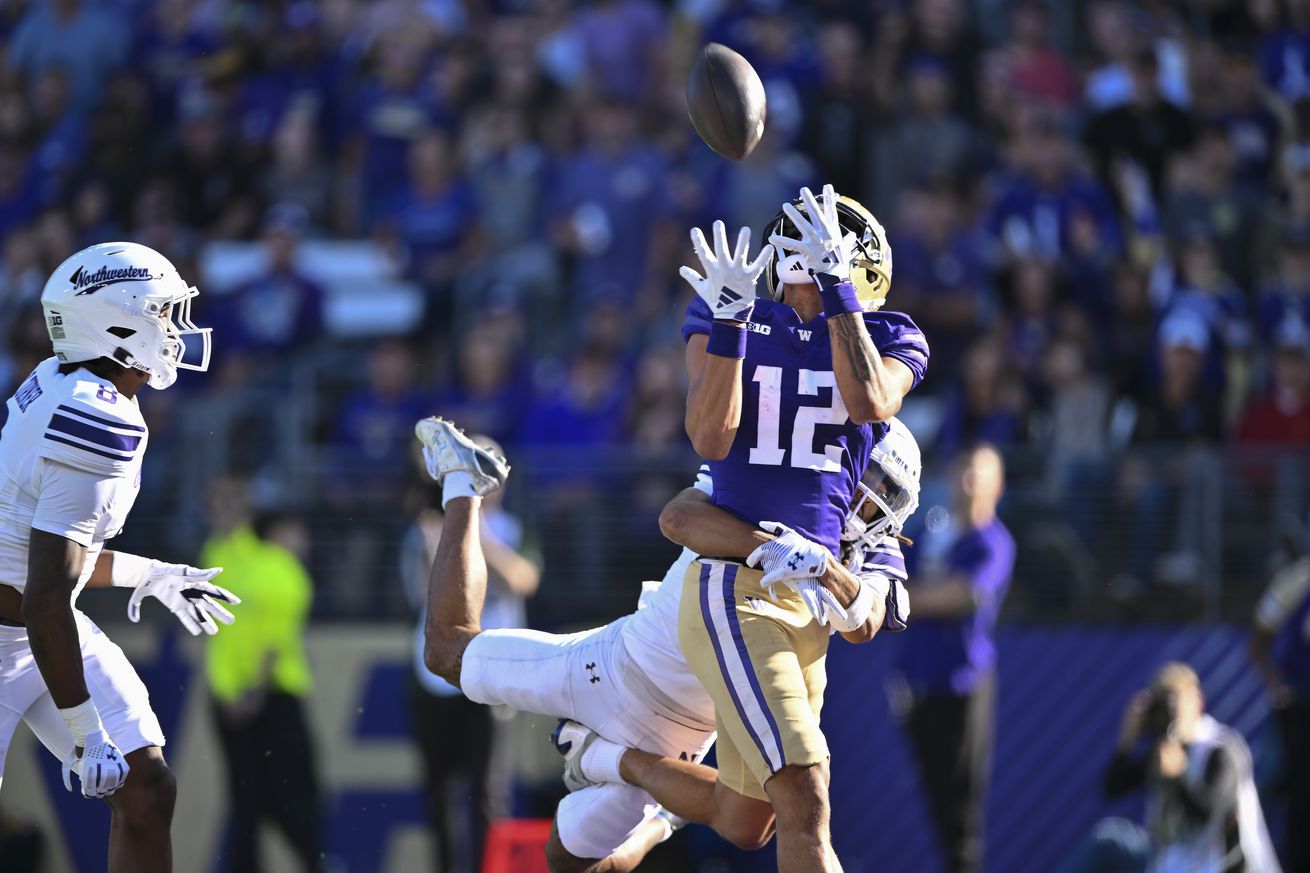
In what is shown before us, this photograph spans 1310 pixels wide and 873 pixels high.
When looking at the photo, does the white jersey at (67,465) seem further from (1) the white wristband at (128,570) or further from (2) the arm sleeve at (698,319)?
(2) the arm sleeve at (698,319)

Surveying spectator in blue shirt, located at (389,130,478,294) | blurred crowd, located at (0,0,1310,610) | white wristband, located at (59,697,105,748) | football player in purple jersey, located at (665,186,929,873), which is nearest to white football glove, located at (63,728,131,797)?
white wristband, located at (59,697,105,748)

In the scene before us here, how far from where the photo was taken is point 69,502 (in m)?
5.76

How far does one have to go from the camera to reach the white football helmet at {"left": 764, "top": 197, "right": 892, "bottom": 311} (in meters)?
6.21

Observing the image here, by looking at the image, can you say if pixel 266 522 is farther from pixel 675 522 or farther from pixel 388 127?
pixel 675 522

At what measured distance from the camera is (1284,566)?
10.3 metres

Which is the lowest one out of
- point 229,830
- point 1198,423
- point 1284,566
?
point 229,830

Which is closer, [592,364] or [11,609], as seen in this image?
[11,609]

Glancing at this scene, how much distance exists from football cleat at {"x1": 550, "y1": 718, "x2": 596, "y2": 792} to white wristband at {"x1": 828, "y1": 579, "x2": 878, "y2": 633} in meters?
1.13

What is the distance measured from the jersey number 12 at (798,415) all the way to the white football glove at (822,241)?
34 centimetres

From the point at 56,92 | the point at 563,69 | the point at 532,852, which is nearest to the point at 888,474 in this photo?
the point at 532,852

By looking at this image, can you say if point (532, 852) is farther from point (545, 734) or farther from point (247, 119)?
point (247, 119)

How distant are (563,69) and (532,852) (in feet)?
Result: 22.1

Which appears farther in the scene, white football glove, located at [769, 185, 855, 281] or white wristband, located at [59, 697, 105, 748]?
white football glove, located at [769, 185, 855, 281]

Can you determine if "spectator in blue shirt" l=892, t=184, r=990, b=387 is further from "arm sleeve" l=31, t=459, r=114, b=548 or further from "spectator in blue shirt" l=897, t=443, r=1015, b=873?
"arm sleeve" l=31, t=459, r=114, b=548
